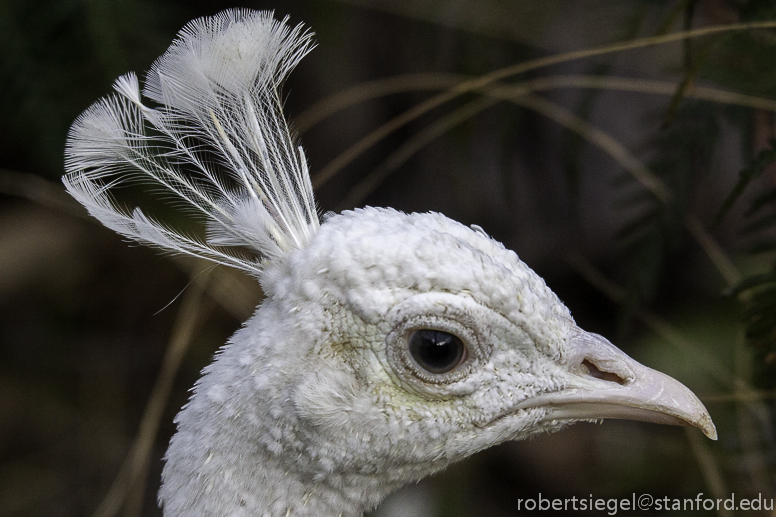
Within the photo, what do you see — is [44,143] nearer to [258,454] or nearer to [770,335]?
[258,454]

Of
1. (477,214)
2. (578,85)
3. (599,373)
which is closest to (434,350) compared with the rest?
(599,373)

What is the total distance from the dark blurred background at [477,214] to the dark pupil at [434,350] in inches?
26.0

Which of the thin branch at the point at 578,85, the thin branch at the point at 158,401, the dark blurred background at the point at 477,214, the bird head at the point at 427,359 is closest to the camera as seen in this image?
the bird head at the point at 427,359

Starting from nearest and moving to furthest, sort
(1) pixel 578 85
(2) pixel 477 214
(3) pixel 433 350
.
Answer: (3) pixel 433 350
(1) pixel 578 85
(2) pixel 477 214

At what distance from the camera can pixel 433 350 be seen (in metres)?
1.06

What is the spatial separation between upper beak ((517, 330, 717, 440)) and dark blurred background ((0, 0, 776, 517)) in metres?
0.42

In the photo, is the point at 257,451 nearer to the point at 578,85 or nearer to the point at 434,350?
the point at 434,350

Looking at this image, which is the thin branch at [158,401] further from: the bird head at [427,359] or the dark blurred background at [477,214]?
the bird head at [427,359]

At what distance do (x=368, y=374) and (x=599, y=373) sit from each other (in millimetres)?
411

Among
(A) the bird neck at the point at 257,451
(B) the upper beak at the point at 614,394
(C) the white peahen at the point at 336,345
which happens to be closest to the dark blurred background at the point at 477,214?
(B) the upper beak at the point at 614,394

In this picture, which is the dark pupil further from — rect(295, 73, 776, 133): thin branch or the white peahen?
rect(295, 73, 776, 133): thin branch

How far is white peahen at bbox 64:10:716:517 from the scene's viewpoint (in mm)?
1062

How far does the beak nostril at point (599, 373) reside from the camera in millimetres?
1121

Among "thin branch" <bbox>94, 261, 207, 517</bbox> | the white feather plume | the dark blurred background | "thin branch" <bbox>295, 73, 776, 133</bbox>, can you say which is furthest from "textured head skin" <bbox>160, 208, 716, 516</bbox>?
"thin branch" <bbox>94, 261, 207, 517</bbox>
